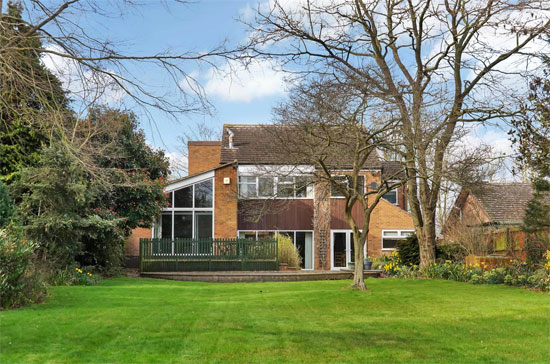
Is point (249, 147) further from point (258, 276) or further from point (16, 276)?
point (16, 276)

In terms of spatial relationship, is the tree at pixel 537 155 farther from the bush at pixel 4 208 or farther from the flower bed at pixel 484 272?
the bush at pixel 4 208

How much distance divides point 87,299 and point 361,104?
8.63m

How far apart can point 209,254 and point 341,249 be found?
826 centimetres

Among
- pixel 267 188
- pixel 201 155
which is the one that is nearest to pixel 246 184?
pixel 201 155

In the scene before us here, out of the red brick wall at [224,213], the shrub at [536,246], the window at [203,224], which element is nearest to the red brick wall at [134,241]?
the window at [203,224]

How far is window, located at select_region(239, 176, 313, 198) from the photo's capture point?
1953 centimetres

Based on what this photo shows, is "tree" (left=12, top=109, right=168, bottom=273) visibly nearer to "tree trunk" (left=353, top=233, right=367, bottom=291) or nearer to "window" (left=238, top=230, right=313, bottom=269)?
"tree trunk" (left=353, top=233, right=367, bottom=291)

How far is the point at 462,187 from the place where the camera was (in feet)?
60.8

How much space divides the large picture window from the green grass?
52.5 feet

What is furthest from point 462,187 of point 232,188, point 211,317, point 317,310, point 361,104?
point 232,188

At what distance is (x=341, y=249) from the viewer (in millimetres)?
31641

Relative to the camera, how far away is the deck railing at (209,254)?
86.7ft

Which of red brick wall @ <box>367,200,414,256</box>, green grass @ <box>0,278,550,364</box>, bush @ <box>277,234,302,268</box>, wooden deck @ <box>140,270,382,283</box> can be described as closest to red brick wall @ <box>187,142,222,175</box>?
bush @ <box>277,234,302,268</box>

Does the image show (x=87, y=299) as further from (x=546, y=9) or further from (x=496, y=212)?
(x=496, y=212)
